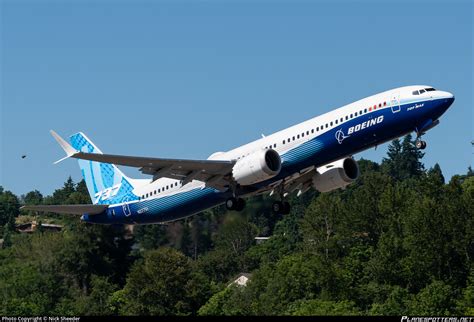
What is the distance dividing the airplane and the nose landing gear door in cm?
5

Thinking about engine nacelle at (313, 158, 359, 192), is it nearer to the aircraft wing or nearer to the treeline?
the aircraft wing

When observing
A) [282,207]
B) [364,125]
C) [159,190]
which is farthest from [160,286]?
[364,125]

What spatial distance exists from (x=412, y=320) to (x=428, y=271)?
57559mm

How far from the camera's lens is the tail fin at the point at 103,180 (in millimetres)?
72875

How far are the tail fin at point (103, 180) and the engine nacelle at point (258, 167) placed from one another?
10.7 metres

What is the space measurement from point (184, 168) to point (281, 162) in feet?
18.5

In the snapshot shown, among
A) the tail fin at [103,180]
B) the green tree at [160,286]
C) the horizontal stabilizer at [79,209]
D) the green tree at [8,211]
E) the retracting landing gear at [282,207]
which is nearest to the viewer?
the retracting landing gear at [282,207]

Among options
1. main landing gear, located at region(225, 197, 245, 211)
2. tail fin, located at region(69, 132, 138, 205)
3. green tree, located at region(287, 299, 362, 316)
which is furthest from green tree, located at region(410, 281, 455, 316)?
main landing gear, located at region(225, 197, 245, 211)

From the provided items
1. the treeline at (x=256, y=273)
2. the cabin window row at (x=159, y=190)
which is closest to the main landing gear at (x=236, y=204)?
the cabin window row at (x=159, y=190)

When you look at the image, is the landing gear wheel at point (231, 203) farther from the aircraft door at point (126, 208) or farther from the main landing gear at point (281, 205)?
the aircraft door at point (126, 208)

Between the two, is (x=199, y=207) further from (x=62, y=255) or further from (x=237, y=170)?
(x=62, y=255)

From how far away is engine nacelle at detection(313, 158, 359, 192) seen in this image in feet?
216

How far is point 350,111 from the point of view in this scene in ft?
200

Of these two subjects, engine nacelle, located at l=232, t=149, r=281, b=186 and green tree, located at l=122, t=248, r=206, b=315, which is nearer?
engine nacelle, located at l=232, t=149, r=281, b=186
